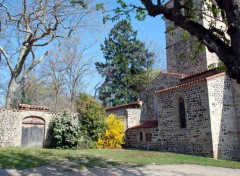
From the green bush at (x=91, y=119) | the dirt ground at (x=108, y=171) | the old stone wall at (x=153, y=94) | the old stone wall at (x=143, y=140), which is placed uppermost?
the old stone wall at (x=153, y=94)

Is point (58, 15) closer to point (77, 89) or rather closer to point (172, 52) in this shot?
point (172, 52)

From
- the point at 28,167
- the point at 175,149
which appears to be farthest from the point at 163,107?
the point at 28,167

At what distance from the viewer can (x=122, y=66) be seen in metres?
34.2

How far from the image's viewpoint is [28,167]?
31.2ft

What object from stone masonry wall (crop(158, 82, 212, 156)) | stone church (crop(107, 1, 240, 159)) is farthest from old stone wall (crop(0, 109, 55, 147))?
stone masonry wall (crop(158, 82, 212, 156))

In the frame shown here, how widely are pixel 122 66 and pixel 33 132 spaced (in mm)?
18419

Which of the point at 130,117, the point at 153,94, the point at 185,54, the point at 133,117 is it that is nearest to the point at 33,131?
the point at 130,117

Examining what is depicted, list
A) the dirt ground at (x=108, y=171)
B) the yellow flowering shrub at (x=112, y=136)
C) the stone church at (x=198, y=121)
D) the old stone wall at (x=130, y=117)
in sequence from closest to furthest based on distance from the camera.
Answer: the dirt ground at (x=108, y=171) < the stone church at (x=198, y=121) < the yellow flowering shrub at (x=112, y=136) < the old stone wall at (x=130, y=117)

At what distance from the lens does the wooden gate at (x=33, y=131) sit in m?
17.7

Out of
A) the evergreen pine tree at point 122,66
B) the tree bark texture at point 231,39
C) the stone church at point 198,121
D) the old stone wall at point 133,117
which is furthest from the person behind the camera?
the evergreen pine tree at point 122,66

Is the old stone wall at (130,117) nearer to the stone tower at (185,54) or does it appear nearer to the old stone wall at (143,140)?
the old stone wall at (143,140)

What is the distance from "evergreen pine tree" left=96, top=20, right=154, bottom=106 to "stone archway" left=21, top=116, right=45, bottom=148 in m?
15.5

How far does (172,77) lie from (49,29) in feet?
34.7

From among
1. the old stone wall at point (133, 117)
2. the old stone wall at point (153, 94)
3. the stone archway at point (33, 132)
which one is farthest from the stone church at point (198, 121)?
the stone archway at point (33, 132)
